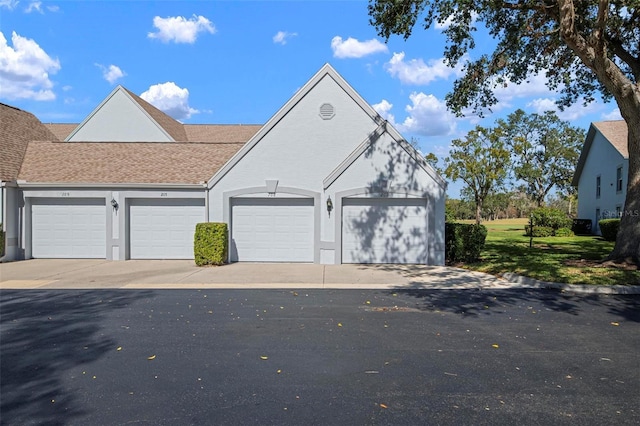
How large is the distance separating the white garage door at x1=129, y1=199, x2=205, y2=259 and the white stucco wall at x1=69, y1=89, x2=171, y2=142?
A: 9.05 metres

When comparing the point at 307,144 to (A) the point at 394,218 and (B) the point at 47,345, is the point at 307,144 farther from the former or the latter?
(B) the point at 47,345

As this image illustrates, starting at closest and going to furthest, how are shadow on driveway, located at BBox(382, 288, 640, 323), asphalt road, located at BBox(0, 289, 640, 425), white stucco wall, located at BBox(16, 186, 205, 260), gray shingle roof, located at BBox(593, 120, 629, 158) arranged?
asphalt road, located at BBox(0, 289, 640, 425), shadow on driveway, located at BBox(382, 288, 640, 323), white stucco wall, located at BBox(16, 186, 205, 260), gray shingle roof, located at BBox(593, 120, 629, 158)

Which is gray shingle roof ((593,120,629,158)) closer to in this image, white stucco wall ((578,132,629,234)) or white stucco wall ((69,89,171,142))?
white stucco wall ((578,132,629,234))

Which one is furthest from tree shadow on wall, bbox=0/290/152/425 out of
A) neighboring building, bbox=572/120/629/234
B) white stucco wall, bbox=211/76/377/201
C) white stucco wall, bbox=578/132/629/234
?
white stucco wall, bbox=578/132/629/234

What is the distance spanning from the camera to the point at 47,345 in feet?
18.5

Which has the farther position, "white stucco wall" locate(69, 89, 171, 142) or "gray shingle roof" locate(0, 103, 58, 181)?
"white stucco wall" locate(69, 89, 171, 142)

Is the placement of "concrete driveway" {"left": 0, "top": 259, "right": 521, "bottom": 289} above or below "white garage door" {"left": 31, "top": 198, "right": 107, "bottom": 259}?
below

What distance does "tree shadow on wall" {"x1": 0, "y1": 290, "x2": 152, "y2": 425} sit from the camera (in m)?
3.90

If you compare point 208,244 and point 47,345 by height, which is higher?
point 208,244

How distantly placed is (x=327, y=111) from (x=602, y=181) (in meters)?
24.4

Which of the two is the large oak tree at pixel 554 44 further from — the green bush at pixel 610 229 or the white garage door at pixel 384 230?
the green bush at pixel 610 229

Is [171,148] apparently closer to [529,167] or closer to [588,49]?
[588,49]

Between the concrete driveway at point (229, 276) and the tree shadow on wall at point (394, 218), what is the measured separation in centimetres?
69

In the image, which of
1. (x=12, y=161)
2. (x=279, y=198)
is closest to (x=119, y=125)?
(x=12, y=161)
